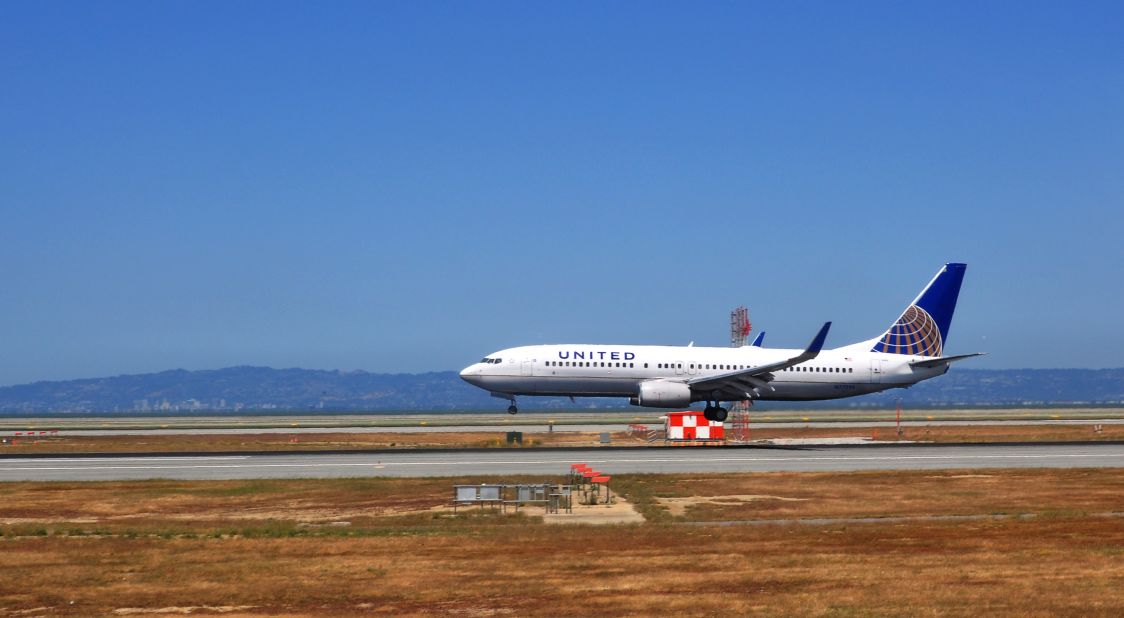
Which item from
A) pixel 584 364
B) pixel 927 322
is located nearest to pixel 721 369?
pixel 584 364

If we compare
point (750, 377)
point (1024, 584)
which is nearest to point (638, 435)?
point (750, 377)

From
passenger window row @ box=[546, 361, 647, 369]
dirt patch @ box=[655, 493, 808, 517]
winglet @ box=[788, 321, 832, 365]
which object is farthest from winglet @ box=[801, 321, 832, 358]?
dirt patch @ box=[655, 493, 808, 517]

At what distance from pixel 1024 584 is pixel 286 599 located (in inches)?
499

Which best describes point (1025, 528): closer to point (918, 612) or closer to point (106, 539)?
point (918, 612)

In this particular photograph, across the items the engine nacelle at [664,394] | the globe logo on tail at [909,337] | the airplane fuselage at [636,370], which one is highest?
the globe logo on tail at [909,337]

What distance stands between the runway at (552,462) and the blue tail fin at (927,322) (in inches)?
453

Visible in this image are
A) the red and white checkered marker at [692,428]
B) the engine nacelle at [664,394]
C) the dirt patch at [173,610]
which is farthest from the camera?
the red and white checkered marker at [692,428]

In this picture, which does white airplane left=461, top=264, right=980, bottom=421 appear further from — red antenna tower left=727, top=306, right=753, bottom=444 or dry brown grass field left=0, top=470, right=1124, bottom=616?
dry brown grass field left=0, top=470, right=1124, bottom=616

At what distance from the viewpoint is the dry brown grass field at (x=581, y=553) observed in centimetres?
1903

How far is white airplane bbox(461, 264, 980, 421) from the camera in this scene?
59.4 meters

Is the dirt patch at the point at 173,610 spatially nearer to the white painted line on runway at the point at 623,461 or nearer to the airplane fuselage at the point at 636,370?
the white painted line on runway at the point at 623,461

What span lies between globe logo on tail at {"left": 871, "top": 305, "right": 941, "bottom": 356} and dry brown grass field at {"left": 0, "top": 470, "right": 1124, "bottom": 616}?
93.9 feet

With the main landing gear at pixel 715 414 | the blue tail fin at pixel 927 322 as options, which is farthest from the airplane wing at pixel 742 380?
the blue tail fin at pixel 927 322

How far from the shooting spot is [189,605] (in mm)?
19344
